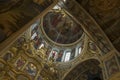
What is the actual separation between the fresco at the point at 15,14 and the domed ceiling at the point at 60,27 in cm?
1174

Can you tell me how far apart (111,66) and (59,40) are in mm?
9490

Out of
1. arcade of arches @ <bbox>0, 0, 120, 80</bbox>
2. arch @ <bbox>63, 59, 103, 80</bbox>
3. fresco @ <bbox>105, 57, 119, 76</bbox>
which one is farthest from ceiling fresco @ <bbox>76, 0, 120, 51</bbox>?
arch @ <bbox>63, 59, 103, 80</bbox>

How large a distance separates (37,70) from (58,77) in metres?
1.66

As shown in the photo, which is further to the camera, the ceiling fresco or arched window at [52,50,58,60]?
arched window at [52,50,58,60]

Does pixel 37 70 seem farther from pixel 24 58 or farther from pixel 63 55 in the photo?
pixel 63 55

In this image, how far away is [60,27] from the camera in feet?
65.7

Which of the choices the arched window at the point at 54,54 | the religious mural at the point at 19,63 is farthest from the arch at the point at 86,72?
the religious mural at the point at 19,63

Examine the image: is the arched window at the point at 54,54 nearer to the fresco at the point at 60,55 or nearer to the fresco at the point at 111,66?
the fresco at the point at 60,55

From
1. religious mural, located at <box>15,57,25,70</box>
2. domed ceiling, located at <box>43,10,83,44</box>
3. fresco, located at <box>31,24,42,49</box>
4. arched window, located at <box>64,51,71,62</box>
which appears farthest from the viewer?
domed ceiling, located at <box>43,10,83,44</box>

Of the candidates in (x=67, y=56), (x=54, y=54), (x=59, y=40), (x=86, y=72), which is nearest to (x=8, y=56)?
→ (x=54, y=54)

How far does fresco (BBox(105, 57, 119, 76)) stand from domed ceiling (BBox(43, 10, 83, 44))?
8.23m

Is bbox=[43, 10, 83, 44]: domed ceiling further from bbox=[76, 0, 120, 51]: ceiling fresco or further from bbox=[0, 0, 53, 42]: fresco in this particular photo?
bbox=[0, 0, 53, 42]: fresco

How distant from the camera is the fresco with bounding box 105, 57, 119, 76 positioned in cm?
951

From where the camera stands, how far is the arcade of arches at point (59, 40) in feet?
21.0
